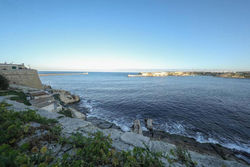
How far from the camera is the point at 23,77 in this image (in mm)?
18219

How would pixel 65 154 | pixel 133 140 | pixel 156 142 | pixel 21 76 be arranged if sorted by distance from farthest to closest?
pixel 21 76 < pixel 156 142 < pixel 133 140 < pixel 65 154

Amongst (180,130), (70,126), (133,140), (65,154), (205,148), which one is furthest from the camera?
(180,130)

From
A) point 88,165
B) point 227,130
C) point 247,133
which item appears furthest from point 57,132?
point 247,133

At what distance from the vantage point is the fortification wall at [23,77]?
16.5 metres

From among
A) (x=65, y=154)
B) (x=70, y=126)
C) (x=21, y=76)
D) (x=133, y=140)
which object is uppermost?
(x=21, y=76)

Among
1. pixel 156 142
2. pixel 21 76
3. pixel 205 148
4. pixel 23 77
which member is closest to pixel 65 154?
pixel 156 142

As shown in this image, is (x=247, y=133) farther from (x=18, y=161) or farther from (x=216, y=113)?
(x=18, y=161)

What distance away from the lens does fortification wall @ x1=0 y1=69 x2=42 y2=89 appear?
16453 mm

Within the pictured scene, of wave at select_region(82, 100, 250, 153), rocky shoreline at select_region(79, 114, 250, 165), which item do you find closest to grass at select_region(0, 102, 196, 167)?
rocky shoreline at select_region(79, 114, 250, 165)

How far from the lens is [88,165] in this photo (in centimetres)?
182

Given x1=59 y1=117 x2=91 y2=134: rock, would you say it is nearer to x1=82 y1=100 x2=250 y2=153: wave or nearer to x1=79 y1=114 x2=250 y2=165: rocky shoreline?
x1=79 y1=114 x2=250 y2=165: rocky shoreline

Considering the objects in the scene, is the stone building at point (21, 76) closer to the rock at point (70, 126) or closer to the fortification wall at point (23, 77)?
the fortification wall at point (23, 77)

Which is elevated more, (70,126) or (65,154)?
(65,154)

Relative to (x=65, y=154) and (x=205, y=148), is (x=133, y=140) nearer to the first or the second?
(x=65, y=154)
